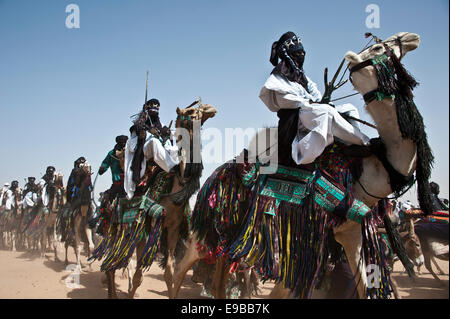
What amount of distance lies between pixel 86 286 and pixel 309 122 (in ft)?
23.3

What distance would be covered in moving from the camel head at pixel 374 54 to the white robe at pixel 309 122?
1.16ft

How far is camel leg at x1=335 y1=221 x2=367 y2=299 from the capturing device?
11.9 feet

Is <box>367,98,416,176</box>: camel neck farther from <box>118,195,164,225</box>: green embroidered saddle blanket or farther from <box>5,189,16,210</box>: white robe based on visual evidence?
<box>5,189,16,210</box>: white robe

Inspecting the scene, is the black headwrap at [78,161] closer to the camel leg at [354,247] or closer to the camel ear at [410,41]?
the camel leg at [354,247]

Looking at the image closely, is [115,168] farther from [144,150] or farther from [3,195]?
[3,195]

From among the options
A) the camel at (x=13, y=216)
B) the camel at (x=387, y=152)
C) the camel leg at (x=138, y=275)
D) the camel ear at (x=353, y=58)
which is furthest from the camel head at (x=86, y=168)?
the camel at (x=13, y=216)

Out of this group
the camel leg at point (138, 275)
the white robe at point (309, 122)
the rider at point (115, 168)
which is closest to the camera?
the white robe at point (309, 122)

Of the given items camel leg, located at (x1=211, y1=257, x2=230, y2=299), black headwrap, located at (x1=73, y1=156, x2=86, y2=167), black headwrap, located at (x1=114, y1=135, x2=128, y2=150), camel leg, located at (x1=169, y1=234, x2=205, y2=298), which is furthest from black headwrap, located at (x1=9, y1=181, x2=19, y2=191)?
camel leg, located at (x1=211, y1=257, x2=230, y2=299)

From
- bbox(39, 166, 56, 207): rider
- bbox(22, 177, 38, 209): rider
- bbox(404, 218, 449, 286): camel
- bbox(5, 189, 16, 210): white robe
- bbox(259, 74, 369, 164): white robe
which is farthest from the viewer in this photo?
bbox(5, 189, 16, 210): white robe

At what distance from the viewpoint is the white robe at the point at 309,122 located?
11.6ft

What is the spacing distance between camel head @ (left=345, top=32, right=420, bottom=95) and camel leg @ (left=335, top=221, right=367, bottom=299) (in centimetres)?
131

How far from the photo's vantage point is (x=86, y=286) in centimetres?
859

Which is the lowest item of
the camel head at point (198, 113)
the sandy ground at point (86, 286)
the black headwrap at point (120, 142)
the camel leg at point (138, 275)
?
the sandy ground at point (86, 286)
